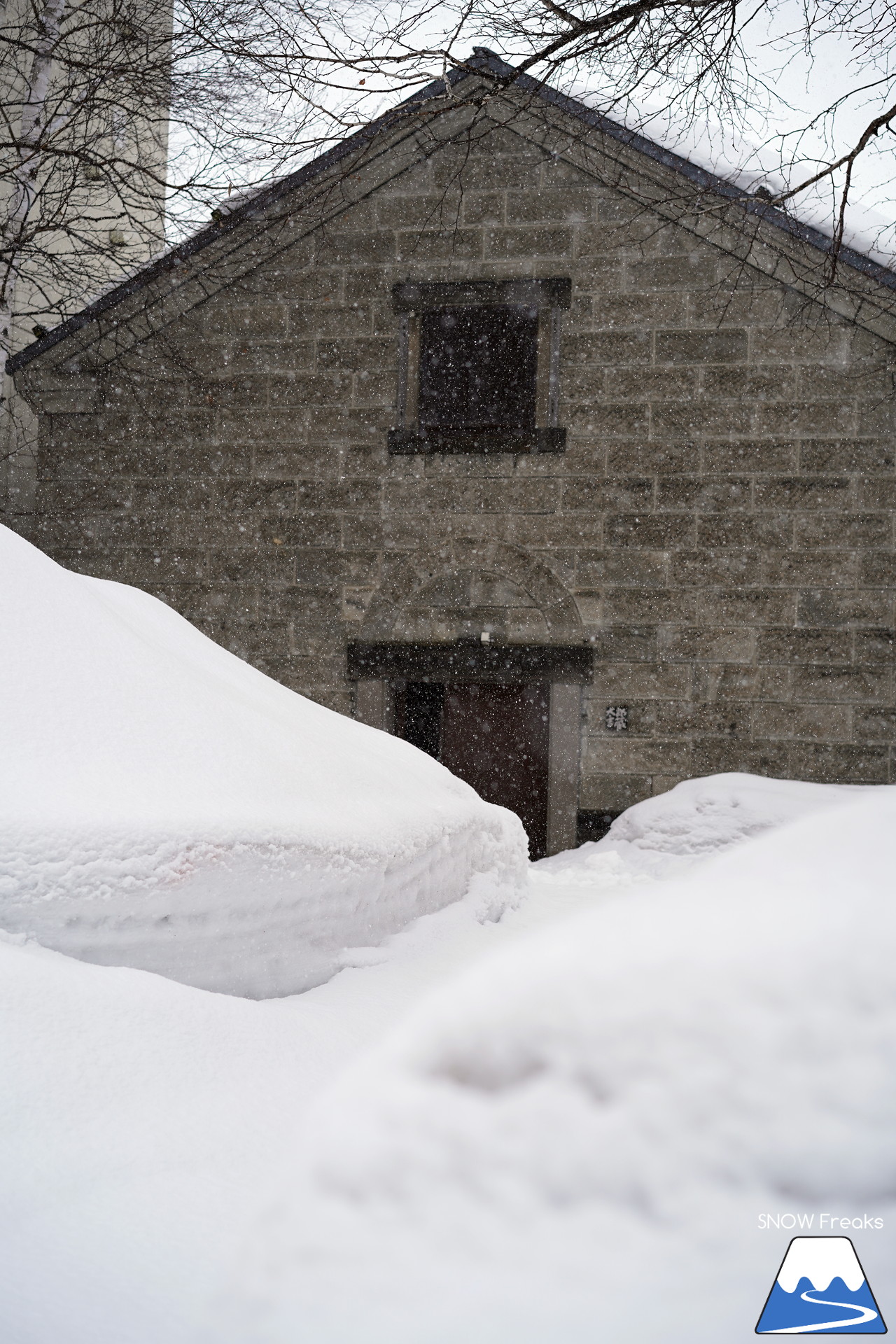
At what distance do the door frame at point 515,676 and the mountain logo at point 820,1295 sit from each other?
721 cm

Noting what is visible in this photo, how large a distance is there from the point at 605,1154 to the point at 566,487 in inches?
299

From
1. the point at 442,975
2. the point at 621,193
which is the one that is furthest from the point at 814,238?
the point at 442,975

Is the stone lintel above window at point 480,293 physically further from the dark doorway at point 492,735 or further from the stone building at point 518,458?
the dark doorway at point 492,735

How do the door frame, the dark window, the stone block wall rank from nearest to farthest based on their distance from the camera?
the stone block wall < the door frame < the dark window

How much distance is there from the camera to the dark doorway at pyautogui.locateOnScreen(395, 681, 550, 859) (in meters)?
8.36

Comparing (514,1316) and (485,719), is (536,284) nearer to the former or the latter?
(485,719)

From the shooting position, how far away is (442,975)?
9.01 feet

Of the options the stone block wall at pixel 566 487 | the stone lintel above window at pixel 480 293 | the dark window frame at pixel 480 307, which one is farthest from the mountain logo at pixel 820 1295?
the stone lintel above window at pixel 480 293

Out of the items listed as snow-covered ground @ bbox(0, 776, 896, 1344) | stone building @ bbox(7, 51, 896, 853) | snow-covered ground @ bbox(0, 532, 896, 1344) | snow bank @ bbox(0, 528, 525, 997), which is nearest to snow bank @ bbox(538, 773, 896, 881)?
stone building @ bbox(7, 51, 896, 853)

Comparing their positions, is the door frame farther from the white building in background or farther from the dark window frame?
the white building in background

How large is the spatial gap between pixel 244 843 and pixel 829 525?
6608 millimetres

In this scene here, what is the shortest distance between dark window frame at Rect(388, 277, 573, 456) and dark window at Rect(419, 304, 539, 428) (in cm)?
5

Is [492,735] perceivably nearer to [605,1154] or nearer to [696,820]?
[696,820]

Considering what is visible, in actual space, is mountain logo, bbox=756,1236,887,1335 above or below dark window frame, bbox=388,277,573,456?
below
